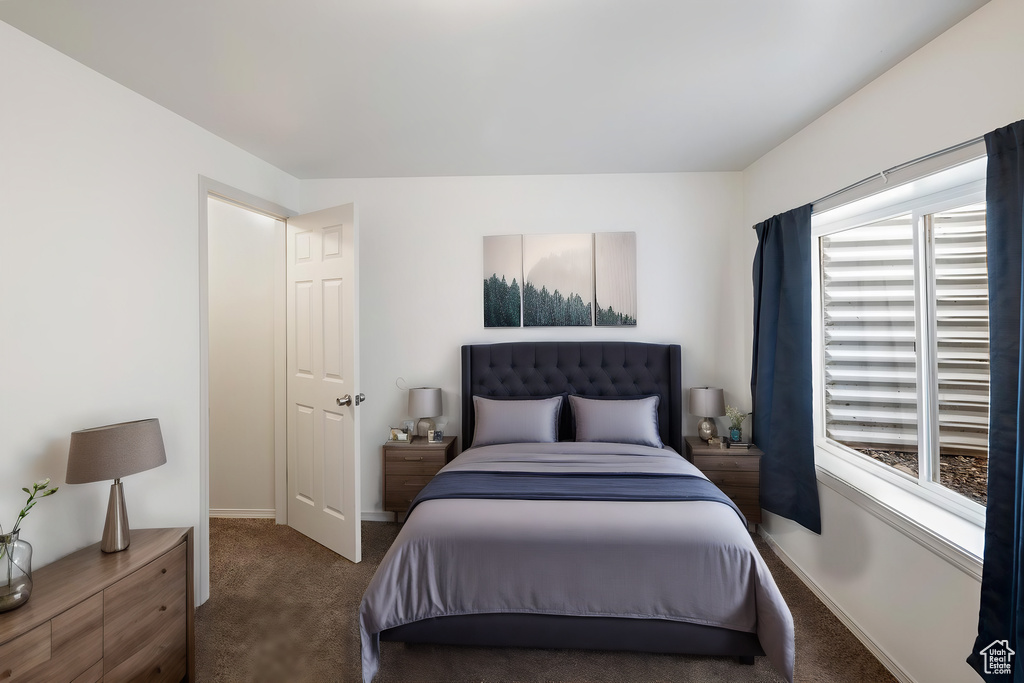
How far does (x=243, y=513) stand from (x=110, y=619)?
2.19m

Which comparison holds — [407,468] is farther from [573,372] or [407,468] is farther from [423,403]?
[573,372]

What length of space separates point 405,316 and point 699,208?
2544mm

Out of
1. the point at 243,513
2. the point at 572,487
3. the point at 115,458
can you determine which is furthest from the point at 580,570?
the point at 243,513

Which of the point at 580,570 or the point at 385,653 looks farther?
the point at 385,653

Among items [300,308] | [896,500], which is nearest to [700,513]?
[896,500]

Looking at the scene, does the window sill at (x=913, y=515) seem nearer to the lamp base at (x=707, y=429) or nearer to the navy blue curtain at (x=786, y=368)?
the navy blue curtain at (x=786, y=368)

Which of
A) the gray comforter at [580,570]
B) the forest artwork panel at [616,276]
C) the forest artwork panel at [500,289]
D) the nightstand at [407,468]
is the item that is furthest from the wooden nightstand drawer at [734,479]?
the nightstand at [407,468]

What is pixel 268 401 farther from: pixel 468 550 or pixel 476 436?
pixel 468 550

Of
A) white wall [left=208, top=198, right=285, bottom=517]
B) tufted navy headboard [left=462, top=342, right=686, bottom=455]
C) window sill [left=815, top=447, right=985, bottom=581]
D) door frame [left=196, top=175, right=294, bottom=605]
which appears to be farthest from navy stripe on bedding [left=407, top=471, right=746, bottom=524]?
white wall [left=208, top=198, right=285, bottom=517]

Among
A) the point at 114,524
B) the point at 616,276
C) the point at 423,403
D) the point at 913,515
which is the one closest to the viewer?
the point at 114,524

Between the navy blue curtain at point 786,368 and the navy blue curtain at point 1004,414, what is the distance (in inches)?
43.8

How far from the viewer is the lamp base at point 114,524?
187 cm

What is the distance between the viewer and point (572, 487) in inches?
92.8

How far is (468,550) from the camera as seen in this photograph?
6.59 feet
